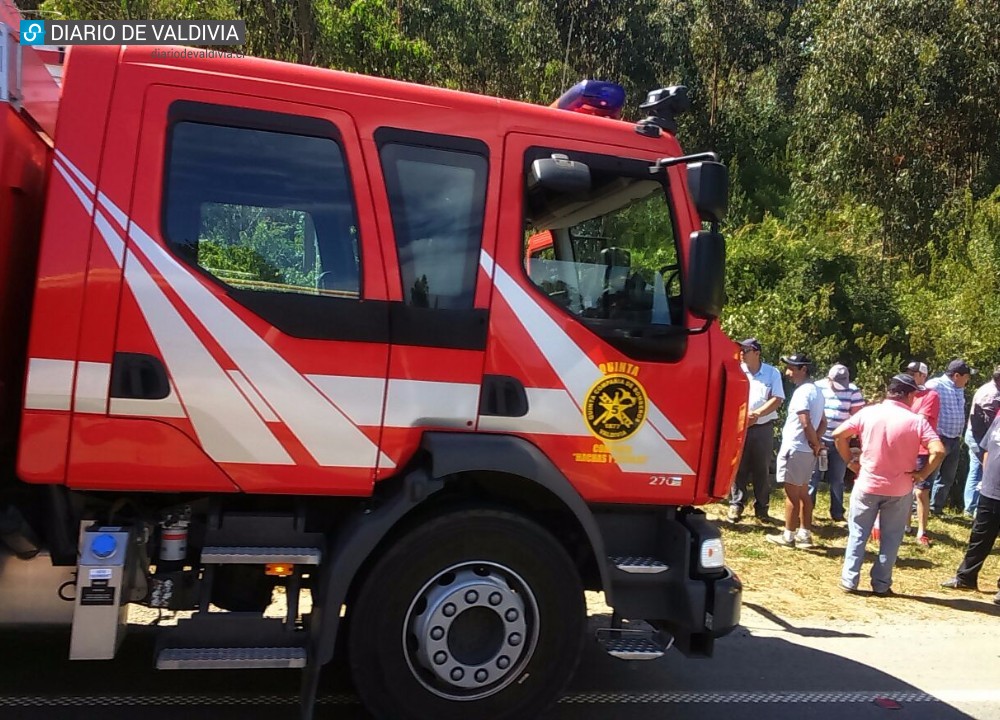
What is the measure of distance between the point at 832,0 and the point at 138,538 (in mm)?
22172

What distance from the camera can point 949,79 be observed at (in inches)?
775

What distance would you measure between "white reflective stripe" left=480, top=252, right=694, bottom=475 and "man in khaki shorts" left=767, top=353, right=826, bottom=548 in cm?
413

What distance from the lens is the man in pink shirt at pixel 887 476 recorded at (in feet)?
20.8

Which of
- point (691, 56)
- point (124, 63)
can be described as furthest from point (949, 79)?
point (124, 63)

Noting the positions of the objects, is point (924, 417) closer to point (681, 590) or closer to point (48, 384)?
point (681, 590)

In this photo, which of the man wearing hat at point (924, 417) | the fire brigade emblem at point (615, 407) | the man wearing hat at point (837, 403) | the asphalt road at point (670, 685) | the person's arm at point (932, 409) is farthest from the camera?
the person's arm at point (932, 409)

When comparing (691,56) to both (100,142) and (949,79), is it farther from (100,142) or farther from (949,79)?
(100,142)

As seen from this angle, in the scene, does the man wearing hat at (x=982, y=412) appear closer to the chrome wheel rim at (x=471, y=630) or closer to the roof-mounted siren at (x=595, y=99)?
the roof-mounted siren at (x=595, y=99)

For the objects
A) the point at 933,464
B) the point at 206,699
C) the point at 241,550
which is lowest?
the point at 206,699

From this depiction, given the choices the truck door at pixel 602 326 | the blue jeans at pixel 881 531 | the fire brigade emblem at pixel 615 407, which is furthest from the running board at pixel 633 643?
the blue jeans at pixel 881 531

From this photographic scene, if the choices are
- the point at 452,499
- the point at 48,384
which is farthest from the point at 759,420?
the point at 48,384

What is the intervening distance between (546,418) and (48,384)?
200cm

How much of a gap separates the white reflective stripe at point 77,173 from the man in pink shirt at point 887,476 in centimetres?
572

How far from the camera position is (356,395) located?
343 cm
